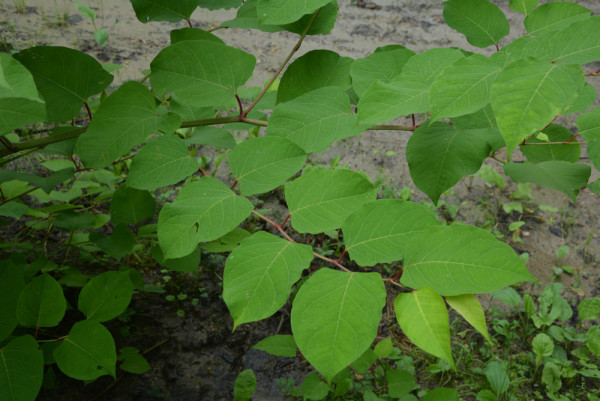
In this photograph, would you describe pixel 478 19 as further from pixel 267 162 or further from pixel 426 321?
pixel 426 321

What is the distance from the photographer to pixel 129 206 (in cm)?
Result: 128

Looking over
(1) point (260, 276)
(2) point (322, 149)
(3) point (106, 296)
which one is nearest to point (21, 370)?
(3) point (106, 296)

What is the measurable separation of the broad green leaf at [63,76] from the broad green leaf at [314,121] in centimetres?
36

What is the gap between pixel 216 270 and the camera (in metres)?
2.17

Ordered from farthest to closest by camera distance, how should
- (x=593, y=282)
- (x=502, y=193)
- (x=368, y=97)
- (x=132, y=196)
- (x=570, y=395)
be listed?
(x=502, y=193) < (x=593, y=282) < (x=570, y=395) < (x=132, y=196) < (x=368, y=97)

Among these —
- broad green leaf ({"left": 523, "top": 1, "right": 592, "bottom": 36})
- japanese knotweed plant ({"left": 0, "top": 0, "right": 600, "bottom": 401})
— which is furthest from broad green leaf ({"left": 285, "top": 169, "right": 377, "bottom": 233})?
broad green leaf ({"left": 523, "top": 1, "right": 592, "bottom": 36})

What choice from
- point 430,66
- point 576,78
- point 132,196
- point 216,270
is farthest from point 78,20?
point 576,78

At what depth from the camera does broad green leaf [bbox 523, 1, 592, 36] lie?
799 mm

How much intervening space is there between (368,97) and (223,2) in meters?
0.58

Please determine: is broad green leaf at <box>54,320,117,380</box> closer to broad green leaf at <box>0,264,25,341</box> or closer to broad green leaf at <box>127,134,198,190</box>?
broad green leaf at <box>0,264,25,341</box>

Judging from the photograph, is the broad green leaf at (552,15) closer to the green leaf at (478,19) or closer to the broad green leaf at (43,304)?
the green leaf at (478,19)

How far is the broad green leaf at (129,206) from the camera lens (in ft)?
4.17

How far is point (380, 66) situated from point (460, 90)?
12.7 inches

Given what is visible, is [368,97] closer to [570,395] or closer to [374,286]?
[374,286]
